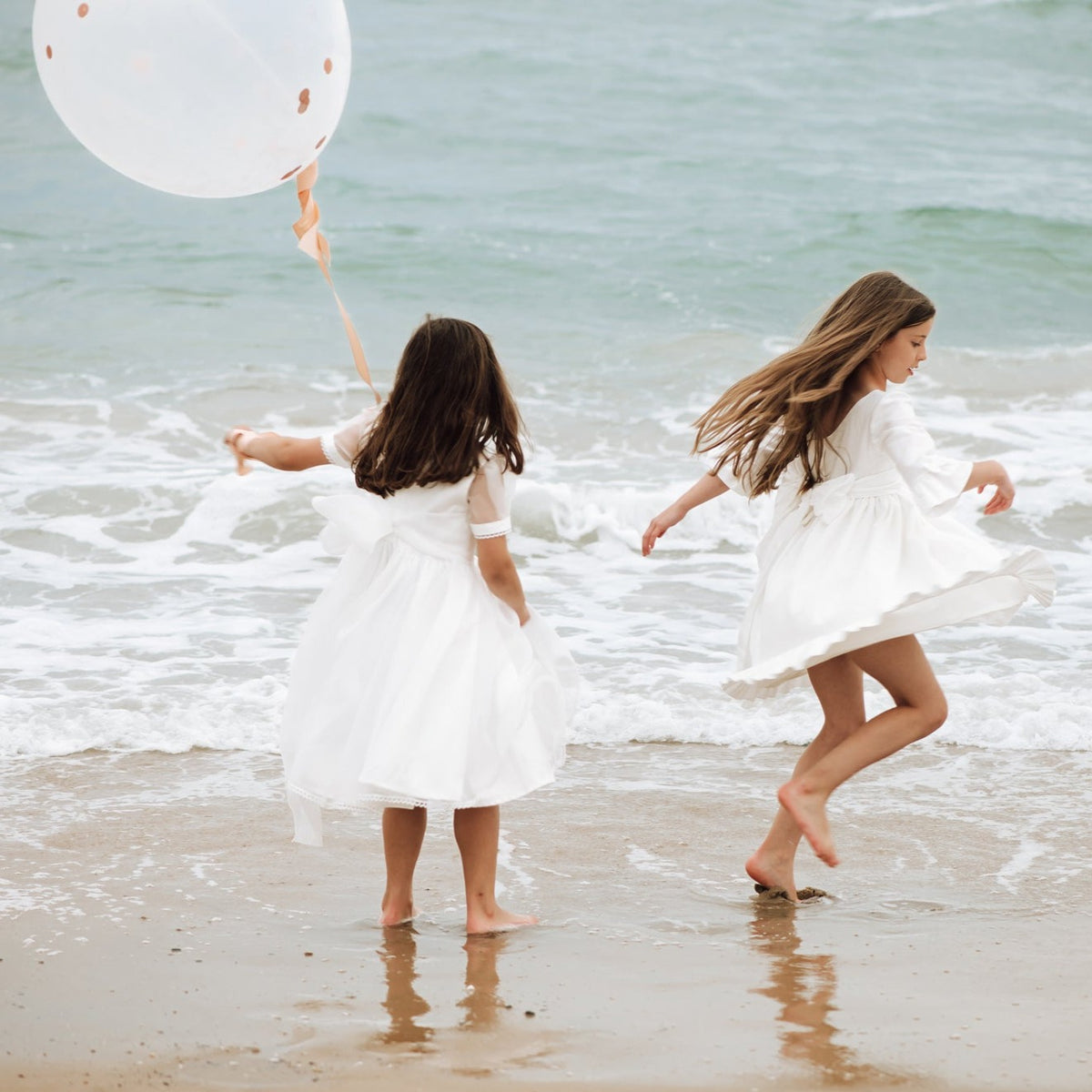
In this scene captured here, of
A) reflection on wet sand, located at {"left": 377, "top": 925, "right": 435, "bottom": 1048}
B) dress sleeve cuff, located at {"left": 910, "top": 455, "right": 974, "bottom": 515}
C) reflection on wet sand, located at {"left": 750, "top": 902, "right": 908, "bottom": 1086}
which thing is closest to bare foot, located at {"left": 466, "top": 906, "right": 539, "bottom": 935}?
reflection on wet sand, located at {"left": 377, "top": 925, "right": 435, "bottom": 1048}

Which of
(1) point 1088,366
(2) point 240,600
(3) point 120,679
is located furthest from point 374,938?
(1) point 1088,366

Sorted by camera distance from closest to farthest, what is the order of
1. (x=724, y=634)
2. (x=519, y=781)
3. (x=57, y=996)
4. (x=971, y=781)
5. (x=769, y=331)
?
(x=57, y=996) < (x=519, y=781) < (x=971, y=781) < (x=724, y=634) < (x=769, y=331)

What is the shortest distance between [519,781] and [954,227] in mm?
15069

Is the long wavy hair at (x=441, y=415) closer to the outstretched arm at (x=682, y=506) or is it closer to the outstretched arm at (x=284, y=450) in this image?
the outstretched arm at (x=284, y=450)

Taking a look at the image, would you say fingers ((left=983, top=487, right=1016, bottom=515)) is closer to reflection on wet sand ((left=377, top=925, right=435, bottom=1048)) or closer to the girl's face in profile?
the girl's face in profile

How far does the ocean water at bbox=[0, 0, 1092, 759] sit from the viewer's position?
6.16 m

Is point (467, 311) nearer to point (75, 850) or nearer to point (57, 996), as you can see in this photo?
point (75, 850)

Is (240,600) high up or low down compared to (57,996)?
up

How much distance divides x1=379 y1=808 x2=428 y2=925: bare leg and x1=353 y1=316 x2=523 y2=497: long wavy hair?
0.77 meters

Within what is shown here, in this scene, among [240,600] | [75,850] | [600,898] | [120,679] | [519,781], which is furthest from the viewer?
[240,600]

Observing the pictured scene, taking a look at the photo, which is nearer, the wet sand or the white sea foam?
the wet sand

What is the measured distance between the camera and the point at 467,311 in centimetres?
1434

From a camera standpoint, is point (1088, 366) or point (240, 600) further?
point (1088, 366)

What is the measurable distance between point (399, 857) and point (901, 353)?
1.73 m
